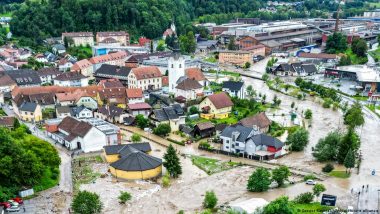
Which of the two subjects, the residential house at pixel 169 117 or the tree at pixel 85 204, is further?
the residential house at pixel 169 117

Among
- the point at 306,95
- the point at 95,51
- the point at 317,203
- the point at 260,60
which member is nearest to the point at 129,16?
the point at 95,51

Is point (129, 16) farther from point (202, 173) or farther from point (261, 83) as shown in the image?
point (202, 173)

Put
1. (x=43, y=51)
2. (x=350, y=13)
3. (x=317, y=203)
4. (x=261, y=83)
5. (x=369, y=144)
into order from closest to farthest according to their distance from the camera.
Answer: (x=317, y=203), (x=369, y=144), (x=261, y=83), (x=43, y=51), (x=350, y=13)

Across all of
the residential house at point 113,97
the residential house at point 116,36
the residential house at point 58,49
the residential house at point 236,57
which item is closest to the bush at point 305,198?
the residential house at point 113,97

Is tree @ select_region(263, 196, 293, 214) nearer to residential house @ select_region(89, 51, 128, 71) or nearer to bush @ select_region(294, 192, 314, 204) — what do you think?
bush @ select_region(294, 192, 314, 204)

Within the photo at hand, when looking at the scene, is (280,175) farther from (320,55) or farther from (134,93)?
(320,55)

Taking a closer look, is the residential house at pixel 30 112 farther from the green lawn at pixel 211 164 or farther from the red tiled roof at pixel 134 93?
the green lawn at pixel 211 164
